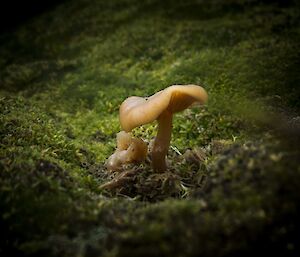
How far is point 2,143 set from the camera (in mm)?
2684

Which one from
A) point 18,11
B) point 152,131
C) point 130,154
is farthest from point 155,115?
point 18,11

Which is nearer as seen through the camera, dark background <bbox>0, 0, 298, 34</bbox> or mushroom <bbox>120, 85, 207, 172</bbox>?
mushroom <bbox>120, 85, 207, 172</bbox>

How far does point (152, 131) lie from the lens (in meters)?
3.51

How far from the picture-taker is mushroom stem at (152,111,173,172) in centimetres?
→ 266

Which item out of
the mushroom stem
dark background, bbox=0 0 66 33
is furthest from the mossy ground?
dark background, bbox=0 0 66 33

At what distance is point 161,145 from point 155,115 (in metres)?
0.45

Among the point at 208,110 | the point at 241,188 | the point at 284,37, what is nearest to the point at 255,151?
the point at 241,188

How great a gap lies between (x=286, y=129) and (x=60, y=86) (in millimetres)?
2974

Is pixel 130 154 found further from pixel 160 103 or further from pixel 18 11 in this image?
pixel 18 11

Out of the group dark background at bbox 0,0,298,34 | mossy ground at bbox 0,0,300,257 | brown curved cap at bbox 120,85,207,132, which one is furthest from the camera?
dark background at bbox 0,0,298,34

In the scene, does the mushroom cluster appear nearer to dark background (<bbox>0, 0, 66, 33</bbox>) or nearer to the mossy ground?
the mossy ground

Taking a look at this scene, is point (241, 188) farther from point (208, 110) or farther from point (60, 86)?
point (60, 86)

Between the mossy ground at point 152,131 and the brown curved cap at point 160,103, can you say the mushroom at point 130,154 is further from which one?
the brown curved cap at point 160,103

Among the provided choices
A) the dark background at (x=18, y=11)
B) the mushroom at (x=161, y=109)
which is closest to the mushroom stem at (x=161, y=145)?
the mushroom at (x=161, y=109)
